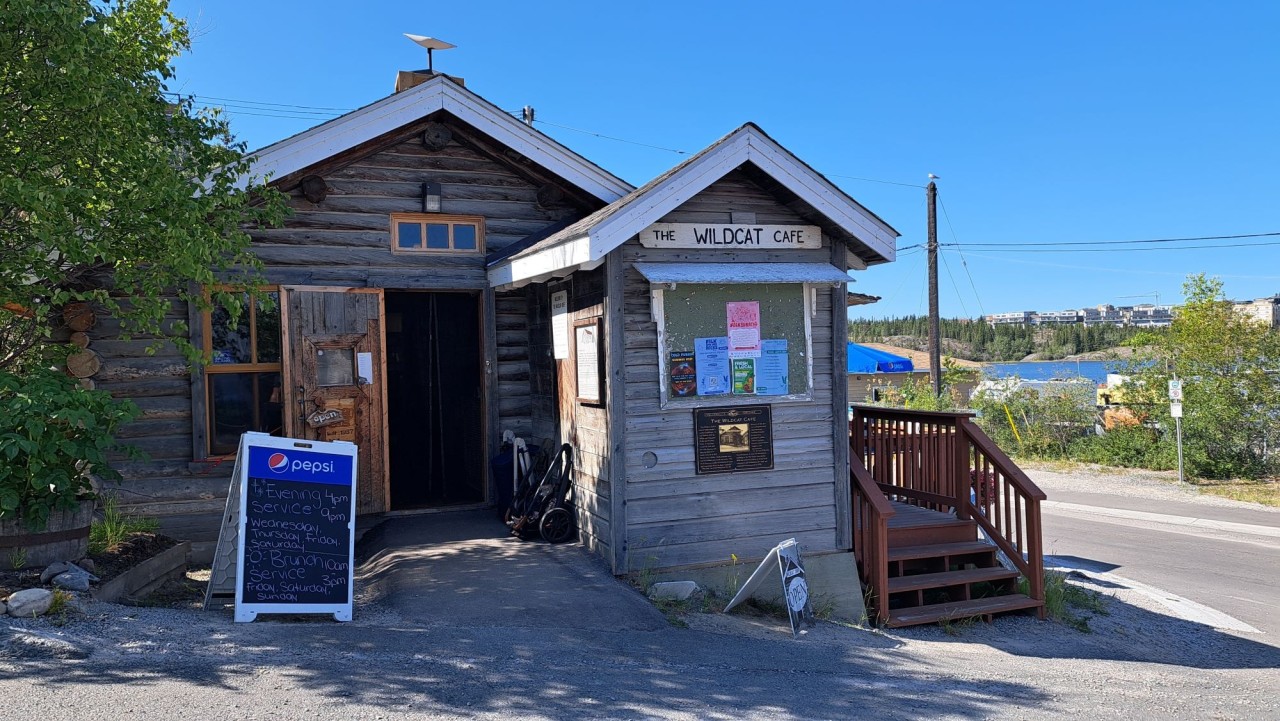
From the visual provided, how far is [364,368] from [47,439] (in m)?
3.13

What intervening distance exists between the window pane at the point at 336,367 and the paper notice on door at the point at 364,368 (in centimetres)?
5

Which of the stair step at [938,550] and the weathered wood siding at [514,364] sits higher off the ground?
the weathered wood siding at [514,364]

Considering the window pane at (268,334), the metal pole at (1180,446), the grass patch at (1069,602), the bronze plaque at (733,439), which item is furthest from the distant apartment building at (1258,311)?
the window pane at (268,334)

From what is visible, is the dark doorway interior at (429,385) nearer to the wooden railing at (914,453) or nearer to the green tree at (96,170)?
the green tree at (96,170)

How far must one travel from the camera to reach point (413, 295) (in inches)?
424

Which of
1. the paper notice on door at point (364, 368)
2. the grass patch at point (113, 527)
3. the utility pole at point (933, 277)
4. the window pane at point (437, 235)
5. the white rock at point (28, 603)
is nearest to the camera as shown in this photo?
the white rock at point (28, 603)

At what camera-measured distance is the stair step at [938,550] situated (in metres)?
8.02

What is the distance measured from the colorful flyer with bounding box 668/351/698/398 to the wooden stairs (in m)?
2.22

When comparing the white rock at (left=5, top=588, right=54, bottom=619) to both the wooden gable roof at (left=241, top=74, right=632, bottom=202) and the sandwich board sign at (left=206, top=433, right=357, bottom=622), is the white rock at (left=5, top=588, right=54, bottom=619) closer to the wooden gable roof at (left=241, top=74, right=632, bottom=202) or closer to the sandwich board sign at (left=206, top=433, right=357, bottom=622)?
the sandwich board sign at (left=206, top=433, right=357, bottom=622)

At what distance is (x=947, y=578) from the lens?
8.00 meters

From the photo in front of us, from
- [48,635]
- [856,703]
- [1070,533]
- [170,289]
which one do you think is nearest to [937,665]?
[856,703]

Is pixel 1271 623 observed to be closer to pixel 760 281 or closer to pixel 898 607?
pixel 898 607

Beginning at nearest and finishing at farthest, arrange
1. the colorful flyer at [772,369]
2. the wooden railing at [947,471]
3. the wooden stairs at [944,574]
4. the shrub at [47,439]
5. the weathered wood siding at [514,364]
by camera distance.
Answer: the shrub at [47,439] → the colorful flyer at [772,369] → the wooden stairs at [944,574] → the wooden railing at [947,471] → the weathered wood siding at [514,364]

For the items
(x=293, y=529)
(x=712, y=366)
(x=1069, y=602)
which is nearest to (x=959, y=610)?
(x=1069, y=602)
